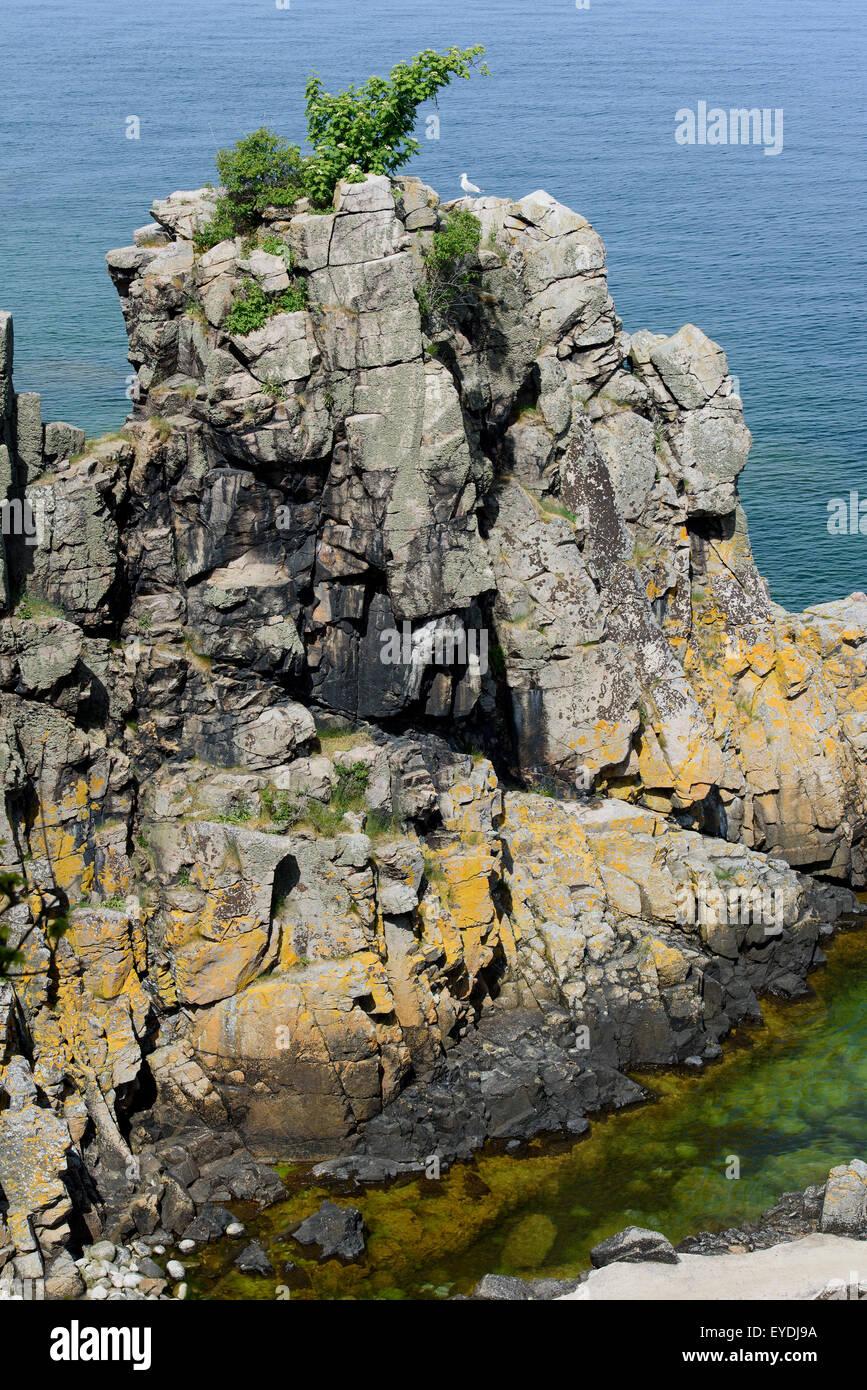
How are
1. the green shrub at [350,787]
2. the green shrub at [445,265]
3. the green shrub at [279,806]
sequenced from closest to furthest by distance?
the green shrub at [445,265], the green shrub at [279,806], the green shrub at [350,787]

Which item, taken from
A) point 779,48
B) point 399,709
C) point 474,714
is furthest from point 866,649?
point 779,48

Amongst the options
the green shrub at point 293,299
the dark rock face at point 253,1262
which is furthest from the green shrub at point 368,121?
the dark rock face at point 253,1262

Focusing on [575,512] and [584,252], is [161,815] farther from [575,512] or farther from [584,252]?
[584,252]

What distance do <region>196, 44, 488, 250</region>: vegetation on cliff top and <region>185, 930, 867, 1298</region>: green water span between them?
2619cm

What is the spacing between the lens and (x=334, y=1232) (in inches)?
1492

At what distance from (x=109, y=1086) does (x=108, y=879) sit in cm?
556

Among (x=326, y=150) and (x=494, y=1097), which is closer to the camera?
(x=326, y=150)

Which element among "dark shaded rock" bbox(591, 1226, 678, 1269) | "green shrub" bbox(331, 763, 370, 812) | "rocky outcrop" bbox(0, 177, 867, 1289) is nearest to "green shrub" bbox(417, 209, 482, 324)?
"rocky outcrop" bbox(0, 177, 867, 1289)

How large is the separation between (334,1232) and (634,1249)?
24.4ft

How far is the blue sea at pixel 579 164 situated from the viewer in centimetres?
8312

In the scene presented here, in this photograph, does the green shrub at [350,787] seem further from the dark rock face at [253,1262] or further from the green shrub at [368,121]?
the green shrub at [368,121]

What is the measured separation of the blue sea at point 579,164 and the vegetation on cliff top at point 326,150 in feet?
105

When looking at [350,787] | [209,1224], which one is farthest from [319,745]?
[209,1224]

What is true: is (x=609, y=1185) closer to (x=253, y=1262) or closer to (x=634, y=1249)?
(x=634, y=1249)
